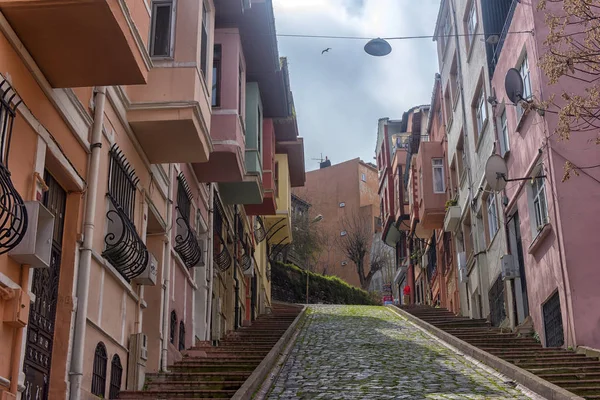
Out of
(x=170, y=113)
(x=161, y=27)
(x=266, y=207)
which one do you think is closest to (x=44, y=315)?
(x=170, y=113)

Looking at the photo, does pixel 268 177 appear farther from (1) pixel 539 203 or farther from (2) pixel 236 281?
(1) pixel 539 203

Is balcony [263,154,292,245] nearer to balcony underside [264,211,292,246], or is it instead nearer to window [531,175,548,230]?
balcony underside [264,211,292,246]

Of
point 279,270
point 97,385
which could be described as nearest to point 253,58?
point 97,385

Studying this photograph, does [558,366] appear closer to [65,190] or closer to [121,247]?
[121,247]

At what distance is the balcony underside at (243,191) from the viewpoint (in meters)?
20.4

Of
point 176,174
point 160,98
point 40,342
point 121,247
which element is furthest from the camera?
point 176,174

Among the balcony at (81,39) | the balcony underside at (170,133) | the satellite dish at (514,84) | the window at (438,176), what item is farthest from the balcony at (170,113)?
the window at (438,176)

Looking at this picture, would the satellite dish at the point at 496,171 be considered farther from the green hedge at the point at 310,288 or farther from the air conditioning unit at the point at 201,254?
the green hedge at the point at 310,288

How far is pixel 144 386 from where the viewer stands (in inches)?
490

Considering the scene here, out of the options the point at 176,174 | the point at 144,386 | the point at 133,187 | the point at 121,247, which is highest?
the point at 176,174

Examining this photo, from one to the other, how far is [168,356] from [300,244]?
135 feet

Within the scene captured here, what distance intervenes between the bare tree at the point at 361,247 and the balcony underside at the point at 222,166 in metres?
43.7

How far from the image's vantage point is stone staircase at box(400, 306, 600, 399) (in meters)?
11.7

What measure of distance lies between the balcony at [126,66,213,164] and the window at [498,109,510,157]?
999 cm
